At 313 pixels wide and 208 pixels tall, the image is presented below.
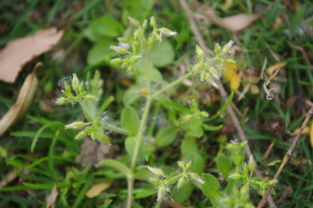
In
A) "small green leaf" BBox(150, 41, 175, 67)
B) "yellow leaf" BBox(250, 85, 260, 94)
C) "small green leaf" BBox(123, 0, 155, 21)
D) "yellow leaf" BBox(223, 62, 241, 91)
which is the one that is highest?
"small green leaf" BBox(123, 0, 155, 21)

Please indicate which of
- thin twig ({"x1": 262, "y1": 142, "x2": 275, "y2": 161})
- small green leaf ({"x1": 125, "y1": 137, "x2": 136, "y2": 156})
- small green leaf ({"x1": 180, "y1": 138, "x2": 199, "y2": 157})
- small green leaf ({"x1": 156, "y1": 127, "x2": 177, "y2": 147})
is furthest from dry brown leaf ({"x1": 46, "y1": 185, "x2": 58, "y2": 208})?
thin twig ({"x1": 262, "y1": 142, "x2": 275, "y2": 161})

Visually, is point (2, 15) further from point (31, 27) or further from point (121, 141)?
point (121, 141)

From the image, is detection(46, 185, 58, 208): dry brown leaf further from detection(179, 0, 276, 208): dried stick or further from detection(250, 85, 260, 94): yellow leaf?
detection(250, 85, 260, 94): yellow leaf

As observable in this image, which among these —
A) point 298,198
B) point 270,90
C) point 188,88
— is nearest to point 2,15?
point 188,88

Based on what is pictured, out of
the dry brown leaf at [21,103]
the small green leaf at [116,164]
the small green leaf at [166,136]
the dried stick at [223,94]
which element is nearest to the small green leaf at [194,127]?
the small green leaf at [166,136]

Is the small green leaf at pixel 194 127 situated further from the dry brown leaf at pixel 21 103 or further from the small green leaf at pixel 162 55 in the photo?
the dry brown leaf at pixel 21 103
